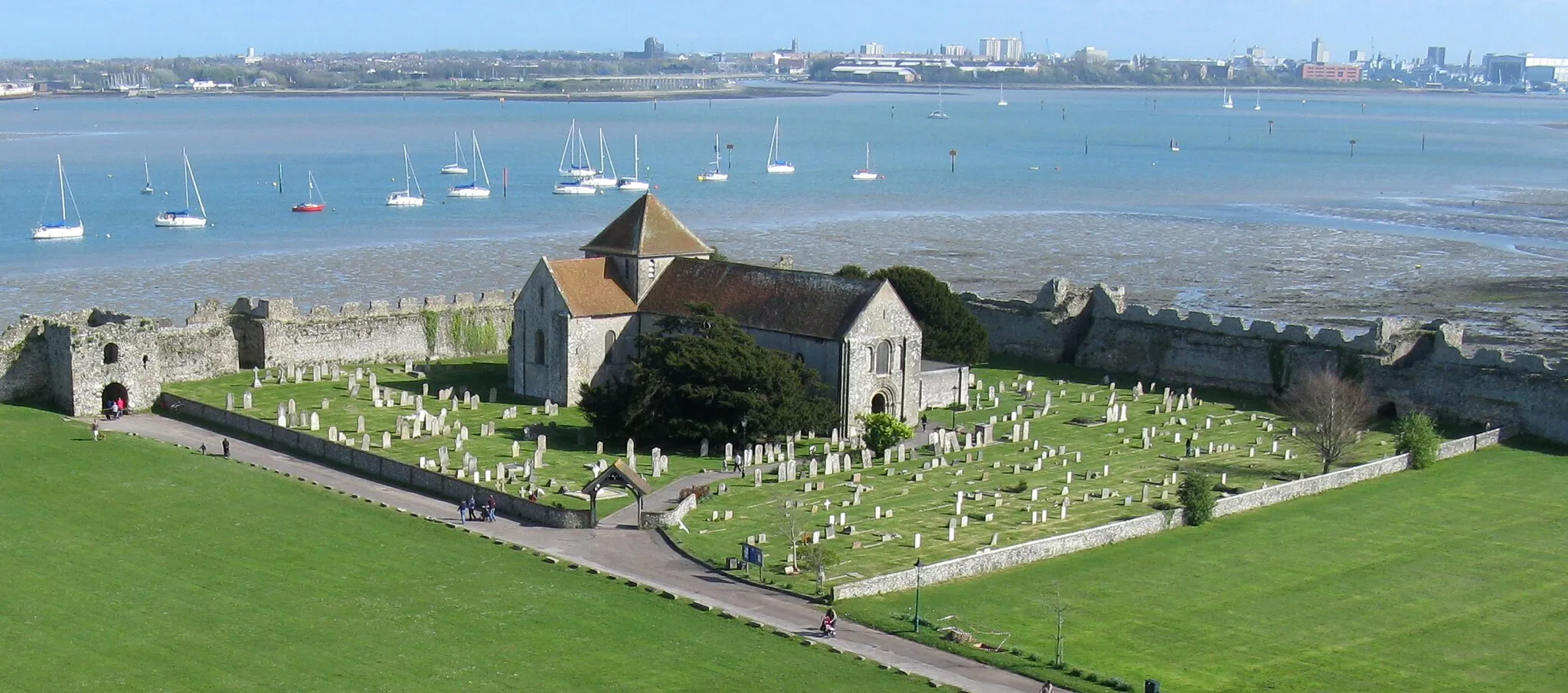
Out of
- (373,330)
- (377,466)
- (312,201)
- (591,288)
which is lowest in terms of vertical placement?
(312,201)

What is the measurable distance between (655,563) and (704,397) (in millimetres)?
10650

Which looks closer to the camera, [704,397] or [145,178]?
[704,397]

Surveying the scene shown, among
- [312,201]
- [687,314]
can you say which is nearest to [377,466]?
[687,314]

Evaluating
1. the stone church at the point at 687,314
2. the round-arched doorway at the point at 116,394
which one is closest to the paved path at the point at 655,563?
the round-arched doorway at the point at 116,394

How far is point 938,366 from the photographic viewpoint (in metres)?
57.7

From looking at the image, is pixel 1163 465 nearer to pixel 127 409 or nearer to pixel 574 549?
pixel 574 549

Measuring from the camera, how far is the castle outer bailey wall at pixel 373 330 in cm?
6009

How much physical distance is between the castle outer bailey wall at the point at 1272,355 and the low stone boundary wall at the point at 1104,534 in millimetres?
3095

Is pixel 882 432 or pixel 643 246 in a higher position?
pixel 643 246

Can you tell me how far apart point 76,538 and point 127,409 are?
15.1 metres

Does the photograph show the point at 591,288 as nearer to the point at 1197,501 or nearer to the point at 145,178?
the point at 1197,501

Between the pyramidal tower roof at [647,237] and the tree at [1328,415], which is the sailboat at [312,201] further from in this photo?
the tree at [1328,415]

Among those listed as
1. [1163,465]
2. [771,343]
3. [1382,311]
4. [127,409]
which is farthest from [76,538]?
[1382,311]

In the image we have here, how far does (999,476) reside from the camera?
1839 inches
